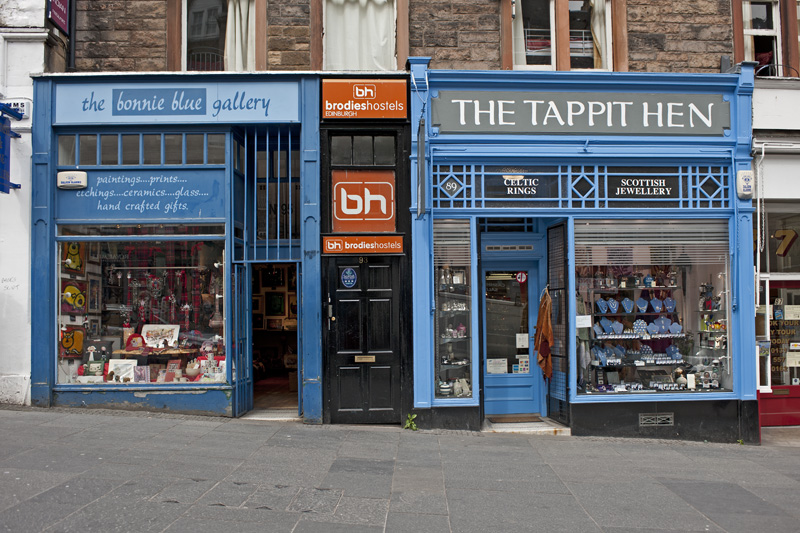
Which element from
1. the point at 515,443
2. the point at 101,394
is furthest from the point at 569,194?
the point at 101,394

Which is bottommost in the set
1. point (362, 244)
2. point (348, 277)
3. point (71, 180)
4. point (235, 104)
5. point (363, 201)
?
point (348, 277)

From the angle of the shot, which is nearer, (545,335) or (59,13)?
(59,13)

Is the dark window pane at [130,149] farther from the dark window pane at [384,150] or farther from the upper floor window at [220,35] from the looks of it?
the dark window pane at [384,150]

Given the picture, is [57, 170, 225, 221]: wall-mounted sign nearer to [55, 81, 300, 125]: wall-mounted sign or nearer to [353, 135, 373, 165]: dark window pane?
[55, 81, 300, 125]: wall-mounted sign

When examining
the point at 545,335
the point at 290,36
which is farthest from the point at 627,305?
the point at 290,36

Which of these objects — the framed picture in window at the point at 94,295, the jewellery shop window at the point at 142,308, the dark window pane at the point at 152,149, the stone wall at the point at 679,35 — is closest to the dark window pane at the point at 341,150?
the jewellery shop window at the point at 142,308

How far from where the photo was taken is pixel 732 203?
952 centimetres

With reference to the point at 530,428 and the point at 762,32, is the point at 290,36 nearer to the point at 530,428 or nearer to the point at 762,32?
the point at 530,428

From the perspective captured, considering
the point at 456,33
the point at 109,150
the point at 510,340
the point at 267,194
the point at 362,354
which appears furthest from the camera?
the point at 510,340

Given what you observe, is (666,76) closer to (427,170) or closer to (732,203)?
(732,203)

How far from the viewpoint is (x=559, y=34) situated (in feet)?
32.7

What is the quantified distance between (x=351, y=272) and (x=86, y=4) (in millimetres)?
5802

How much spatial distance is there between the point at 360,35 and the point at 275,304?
6.08 metres

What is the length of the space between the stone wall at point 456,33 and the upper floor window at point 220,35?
8.31ft
